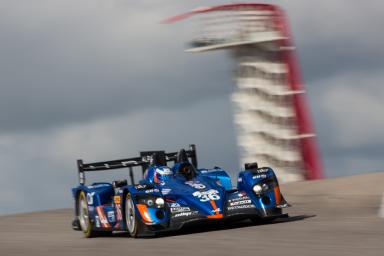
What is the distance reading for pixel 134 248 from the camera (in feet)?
50.9

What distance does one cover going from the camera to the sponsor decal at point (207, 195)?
17453mm

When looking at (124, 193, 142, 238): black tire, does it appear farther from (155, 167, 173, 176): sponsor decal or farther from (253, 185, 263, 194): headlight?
(253, 185, 263, 194): headlight

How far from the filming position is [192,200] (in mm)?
17469

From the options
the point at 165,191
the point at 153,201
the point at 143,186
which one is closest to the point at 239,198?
the point at 165,191

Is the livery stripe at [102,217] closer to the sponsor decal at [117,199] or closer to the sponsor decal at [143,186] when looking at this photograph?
the sponsor decal at [117,199]

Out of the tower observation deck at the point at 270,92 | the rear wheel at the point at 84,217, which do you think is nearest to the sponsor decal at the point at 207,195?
the rear wheel at the point at 84,217

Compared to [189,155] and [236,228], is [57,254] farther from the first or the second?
[189,155]

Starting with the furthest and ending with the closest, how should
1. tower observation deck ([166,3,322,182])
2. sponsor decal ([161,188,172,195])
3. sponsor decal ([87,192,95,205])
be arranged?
tower observation deck ([166,3,322,182])
sponsor decal ([87,192,95,205])
sponsor decal ([161,188,172,195])

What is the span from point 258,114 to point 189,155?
2068 centimetres

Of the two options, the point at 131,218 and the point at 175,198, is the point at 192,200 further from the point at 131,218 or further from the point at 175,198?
the point at 131,218

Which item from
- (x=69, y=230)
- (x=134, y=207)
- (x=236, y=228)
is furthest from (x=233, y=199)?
(x=69, y=230)

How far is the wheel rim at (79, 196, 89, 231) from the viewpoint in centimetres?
2008

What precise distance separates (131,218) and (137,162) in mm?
2334

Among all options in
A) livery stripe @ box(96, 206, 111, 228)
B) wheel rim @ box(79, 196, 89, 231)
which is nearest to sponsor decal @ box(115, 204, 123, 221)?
livery stripe @ box(96, 206, 111, 228)
